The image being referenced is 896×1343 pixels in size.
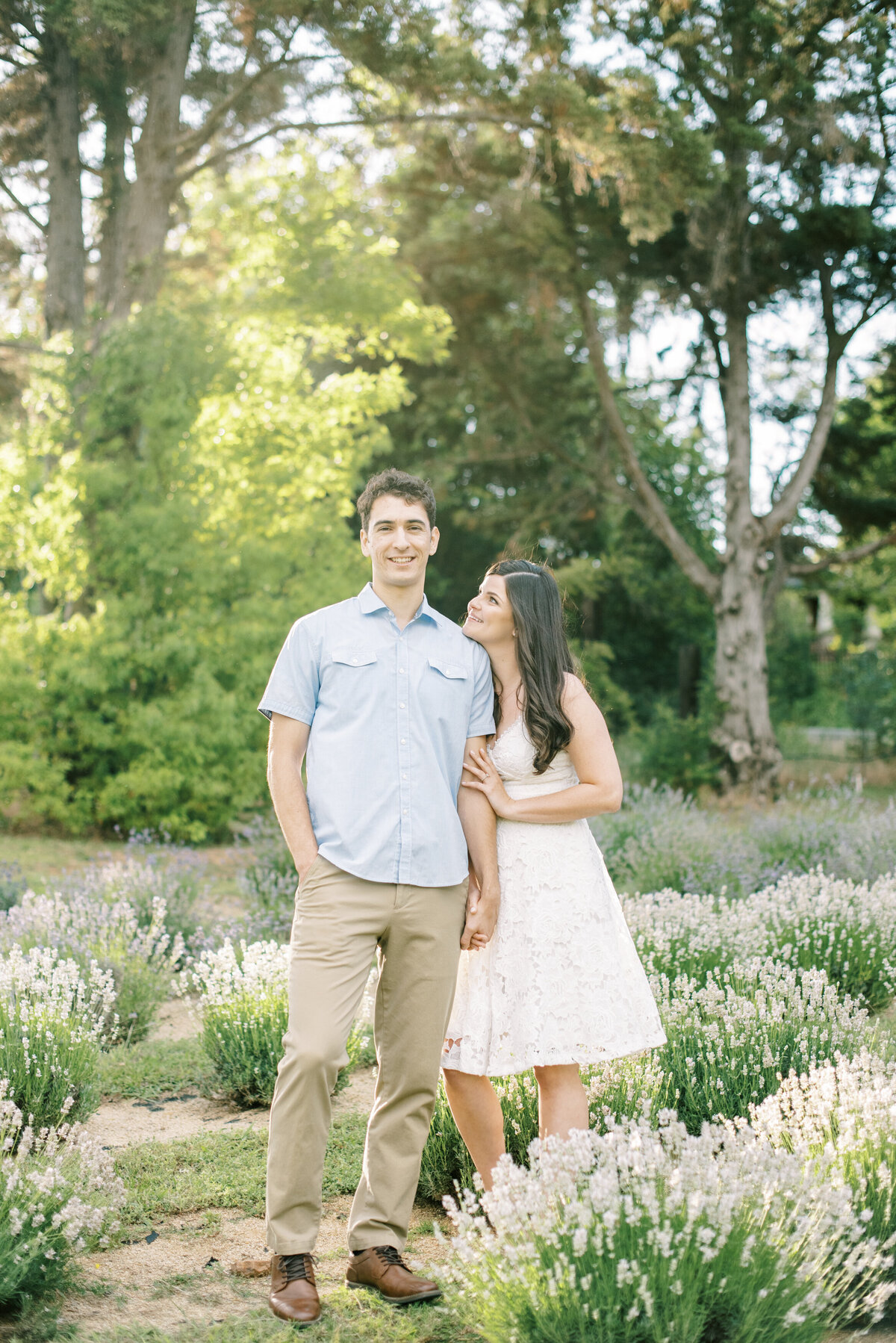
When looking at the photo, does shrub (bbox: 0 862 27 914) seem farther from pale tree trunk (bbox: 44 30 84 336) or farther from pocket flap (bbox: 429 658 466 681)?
pale tree trunk (bbox: 44 30 84 336)

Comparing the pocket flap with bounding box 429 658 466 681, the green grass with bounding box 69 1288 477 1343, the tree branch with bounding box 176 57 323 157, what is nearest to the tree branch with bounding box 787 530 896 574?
the tree branch with bounding box 176 57 323 157

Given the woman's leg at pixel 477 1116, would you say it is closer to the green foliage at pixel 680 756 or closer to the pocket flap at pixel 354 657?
the pocket flap at pixel 354 657

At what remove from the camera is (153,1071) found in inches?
199

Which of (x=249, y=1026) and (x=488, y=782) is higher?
(x=488, y=782)

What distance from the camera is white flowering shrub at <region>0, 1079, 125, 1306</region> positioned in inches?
108

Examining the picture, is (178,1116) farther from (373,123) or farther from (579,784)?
(373,123)

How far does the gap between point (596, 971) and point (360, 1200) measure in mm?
902

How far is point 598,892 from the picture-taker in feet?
10.8

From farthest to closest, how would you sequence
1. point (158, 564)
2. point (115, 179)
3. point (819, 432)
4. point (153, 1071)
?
1. point (819, 432)
2. point (115, 179)
3. point (158, 564)
4. point (153, 1071)

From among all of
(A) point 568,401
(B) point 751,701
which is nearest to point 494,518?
(A) point 568,401

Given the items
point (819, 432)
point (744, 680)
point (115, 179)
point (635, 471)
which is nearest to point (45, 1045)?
point (744, 680)

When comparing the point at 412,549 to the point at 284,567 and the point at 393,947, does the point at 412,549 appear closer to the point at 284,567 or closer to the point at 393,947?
the point at 393,947

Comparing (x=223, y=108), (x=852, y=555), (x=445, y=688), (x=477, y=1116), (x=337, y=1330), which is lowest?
(x=337, y=1330)

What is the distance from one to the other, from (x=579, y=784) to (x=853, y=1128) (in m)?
1.18
